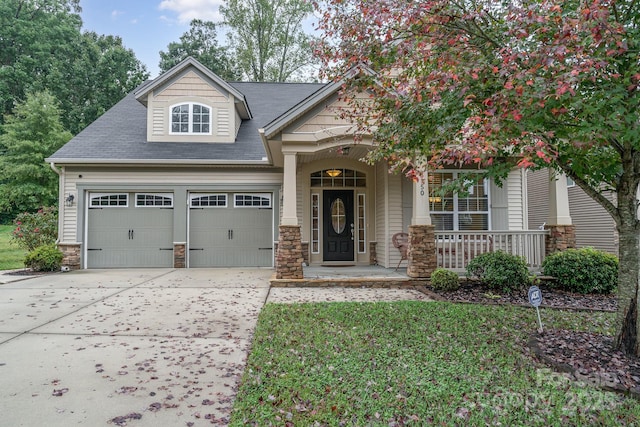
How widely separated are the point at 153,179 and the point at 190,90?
299 centimetres

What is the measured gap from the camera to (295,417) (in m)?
2.50

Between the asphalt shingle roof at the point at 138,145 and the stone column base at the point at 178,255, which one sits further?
the stone column base at the point at 178,255

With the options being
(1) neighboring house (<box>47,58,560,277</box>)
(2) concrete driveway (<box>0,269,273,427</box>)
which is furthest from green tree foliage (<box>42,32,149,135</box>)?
(2) concrete driveway (<box>0,269,273,427</box>)

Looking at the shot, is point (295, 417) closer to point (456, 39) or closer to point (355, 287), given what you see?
point (456, 39)

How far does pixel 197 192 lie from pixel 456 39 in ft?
27.7

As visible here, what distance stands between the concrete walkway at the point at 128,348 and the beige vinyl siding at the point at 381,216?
2.48 meters

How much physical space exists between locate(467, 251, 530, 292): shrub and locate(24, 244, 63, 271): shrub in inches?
383

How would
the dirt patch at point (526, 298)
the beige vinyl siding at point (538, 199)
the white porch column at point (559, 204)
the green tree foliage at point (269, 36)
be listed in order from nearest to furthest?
the dirt patch at point (526, 298) < the white porch column at point (559, 204) < the beige vinyl siding at point (538, 199) < the green tree foliage at point (269, 36)

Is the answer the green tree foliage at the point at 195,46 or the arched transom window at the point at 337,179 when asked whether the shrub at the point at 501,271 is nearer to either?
the arched transom window at the point at 337,179

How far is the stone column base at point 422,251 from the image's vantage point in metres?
7.47

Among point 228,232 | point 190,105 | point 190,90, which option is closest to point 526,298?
point 228,232

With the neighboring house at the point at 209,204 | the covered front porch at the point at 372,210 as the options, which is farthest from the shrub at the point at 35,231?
the covered front porch at the point at 372,210

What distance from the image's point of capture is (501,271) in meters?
6.66

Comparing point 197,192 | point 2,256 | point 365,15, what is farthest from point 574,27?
point 2,256
